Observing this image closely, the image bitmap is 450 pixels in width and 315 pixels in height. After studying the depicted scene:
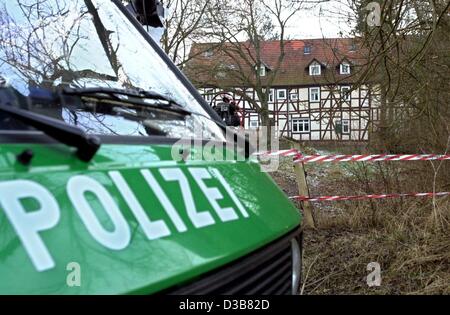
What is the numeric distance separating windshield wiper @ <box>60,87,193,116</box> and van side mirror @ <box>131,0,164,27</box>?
905 millimetres

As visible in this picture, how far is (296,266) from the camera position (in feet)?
6.21

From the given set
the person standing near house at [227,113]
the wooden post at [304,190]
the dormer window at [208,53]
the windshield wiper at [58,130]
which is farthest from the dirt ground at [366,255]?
the dormer window at [208,53]

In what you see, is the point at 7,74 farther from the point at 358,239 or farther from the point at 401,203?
the point at 401,203

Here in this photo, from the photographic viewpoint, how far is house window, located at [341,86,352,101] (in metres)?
5.76

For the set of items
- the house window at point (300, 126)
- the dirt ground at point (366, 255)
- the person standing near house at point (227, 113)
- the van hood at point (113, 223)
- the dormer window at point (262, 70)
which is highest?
the dormer window at point (262, 70)

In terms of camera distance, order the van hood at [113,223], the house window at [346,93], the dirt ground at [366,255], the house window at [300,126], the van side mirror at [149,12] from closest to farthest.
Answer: the van hood at [113,223] → the van side mirror at [149,12] → the dirt ground at [366,255] → the house window at [346,93] → the house window at [300,126]

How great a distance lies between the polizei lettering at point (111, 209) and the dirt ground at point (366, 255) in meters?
2.52

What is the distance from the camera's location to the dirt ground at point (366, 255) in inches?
166

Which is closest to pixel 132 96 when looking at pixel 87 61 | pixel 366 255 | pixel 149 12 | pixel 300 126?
pixel 87 61

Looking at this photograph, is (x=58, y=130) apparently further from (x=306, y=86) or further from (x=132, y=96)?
(x=306, y=86)

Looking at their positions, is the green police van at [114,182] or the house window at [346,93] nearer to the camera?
the green police van at [114,182]

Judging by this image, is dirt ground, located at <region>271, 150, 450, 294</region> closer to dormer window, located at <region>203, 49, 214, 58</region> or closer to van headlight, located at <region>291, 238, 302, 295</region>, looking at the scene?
van headlight, located at <region>291, 238, 302, 295</region>

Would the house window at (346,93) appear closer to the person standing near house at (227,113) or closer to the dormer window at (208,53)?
the person standing near house at (227,113)

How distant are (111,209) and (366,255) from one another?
4.22m
